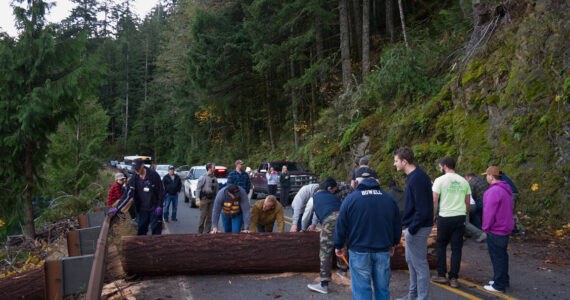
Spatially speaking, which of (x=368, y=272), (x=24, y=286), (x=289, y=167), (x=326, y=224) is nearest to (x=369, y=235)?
(x=368, y=272)

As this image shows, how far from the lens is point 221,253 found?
6.61 meters

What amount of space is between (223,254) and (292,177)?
10668mm

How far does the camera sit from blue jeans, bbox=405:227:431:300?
16.4 ft

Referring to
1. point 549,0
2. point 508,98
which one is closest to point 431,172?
point 508,98

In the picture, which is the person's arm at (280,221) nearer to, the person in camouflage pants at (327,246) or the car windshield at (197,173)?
→ the person in camouflage pants at (327,246)

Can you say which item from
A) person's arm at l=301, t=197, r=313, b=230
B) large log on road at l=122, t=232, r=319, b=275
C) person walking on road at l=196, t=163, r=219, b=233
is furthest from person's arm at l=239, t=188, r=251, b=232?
person walking on road at l=196, t=163, r=219, b=233

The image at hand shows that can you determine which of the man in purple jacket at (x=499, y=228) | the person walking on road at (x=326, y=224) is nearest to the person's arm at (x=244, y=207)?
the person walking on road at (x=326, y=224)

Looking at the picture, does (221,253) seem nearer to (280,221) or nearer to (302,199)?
(280,221)

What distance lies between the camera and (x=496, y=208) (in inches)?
228

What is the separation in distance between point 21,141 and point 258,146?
2633 centimetres

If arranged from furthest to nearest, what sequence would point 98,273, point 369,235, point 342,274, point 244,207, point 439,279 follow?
point 244,207 < point 342,274 < point 439,279 < point 98,273 < point 369,235

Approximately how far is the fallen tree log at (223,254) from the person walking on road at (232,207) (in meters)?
0.77

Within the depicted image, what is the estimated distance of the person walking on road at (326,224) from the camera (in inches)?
231

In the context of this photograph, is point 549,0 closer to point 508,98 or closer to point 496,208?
point 508,98
